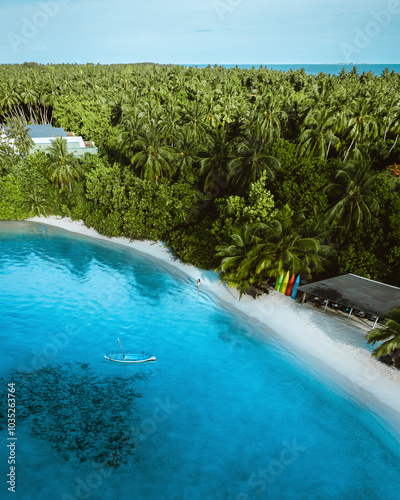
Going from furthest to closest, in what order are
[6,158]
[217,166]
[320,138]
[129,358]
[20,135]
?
[20,135], [6,158], [217,166], [320,138], [129,358]

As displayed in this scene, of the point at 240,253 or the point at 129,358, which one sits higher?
the point at 240,253

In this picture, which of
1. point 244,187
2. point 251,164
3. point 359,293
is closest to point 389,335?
point 359,293

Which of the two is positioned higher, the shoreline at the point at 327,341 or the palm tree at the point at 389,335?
the palm tree at the point at 389,335

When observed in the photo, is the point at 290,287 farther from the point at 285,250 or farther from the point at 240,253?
the point at 240,253

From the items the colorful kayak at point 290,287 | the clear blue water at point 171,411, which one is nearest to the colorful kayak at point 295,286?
Result: the colorful kayak at point 290,287

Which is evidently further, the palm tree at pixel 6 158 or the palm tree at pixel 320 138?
the palm tree at pixel 6 158

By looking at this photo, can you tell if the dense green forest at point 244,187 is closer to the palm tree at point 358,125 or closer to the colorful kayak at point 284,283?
the palm tree at point 358,125

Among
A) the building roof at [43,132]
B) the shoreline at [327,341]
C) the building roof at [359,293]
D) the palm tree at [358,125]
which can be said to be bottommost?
the shoreline at [327,341]
